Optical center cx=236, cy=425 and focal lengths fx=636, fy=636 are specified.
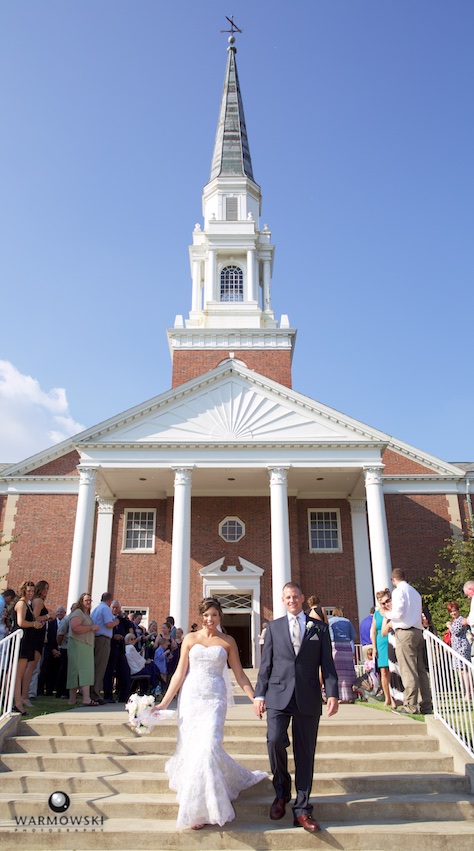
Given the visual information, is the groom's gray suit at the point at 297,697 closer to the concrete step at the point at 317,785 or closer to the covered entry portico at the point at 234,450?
the concrete step at the point at 317,785

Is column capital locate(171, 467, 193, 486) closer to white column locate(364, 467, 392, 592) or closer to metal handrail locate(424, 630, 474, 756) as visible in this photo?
white column locate(364, 467, 392, 592)

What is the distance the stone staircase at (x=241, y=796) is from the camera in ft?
16.5

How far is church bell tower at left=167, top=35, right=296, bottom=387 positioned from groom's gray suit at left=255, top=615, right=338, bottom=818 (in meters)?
22.3

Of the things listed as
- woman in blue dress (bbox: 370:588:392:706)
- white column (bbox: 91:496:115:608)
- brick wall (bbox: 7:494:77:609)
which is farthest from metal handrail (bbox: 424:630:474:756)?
brick wall (bbox: 7:494:77:609)

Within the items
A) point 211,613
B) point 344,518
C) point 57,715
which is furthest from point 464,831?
point 344,518

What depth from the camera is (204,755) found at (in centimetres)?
518

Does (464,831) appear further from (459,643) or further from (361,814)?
(459,643)

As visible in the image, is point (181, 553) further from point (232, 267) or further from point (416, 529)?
point (232, 267)

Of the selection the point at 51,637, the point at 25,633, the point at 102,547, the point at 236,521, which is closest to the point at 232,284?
the point at 236,521

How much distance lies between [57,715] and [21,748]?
132 cm

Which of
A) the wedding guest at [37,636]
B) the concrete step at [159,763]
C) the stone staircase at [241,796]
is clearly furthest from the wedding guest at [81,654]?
the concrete step at [159,763]

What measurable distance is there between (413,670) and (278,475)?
12.4 m

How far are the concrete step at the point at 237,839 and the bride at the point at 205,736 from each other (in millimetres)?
127

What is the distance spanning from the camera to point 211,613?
19.1ft
